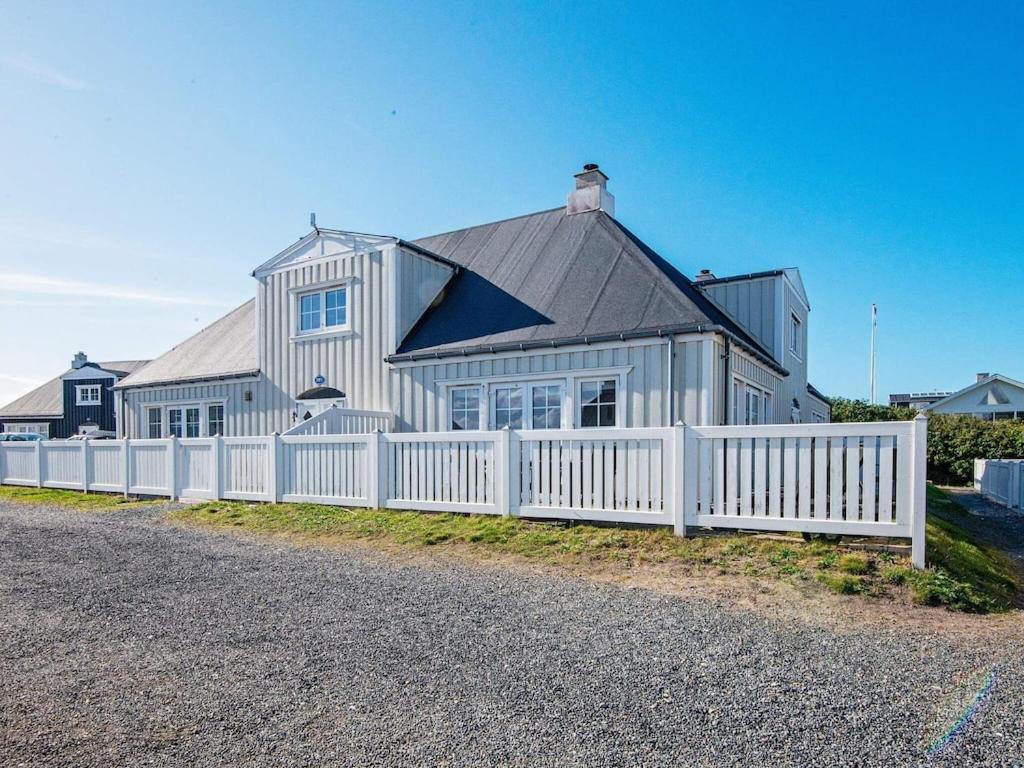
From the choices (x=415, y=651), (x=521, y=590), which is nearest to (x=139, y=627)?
(x=415, y=651)

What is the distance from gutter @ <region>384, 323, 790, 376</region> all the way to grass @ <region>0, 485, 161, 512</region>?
5502 millimetres

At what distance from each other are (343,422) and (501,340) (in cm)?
347

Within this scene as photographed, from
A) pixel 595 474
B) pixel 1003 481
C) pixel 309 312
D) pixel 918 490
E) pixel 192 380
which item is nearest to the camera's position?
pixel 918 490

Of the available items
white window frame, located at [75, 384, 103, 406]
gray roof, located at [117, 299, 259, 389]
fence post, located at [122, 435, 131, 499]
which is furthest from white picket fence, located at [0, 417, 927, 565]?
white window frame, located at [75, 384, 103, 406]

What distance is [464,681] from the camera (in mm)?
3635

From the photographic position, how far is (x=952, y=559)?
6.32 meters

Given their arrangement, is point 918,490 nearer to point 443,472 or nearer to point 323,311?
point 443,472

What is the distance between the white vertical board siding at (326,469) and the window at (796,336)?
10896 millimetres

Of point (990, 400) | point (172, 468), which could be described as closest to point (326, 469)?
point (172, 468)

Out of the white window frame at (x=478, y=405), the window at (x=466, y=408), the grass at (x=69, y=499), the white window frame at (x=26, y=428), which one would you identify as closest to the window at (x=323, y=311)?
the white window frame at (x=478, y=405)

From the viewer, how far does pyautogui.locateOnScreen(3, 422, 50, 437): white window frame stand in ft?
130

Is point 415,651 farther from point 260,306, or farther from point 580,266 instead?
point 260,306

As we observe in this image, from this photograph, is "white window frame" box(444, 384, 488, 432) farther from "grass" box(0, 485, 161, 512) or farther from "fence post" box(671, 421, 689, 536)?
"grass" box(0, 485, 161, 512)

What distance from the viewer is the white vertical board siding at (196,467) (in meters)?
11.9
